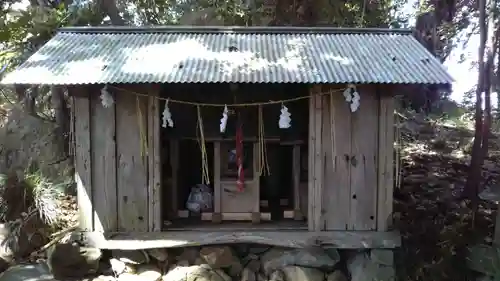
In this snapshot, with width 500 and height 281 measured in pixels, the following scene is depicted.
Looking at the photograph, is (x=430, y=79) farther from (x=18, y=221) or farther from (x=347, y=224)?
(x=18, y=221)

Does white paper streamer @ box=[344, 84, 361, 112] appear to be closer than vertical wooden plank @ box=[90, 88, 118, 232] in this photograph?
Yes

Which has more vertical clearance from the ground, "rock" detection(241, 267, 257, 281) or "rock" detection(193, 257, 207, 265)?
"rock" detection(193, 257, 207, 265)

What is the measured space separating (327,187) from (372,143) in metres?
0.89

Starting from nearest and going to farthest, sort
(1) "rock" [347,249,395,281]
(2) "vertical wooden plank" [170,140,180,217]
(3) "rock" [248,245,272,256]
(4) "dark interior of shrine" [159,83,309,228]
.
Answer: (1) "rock" [347,249,395,281], (3) "rock" [248,245,272,256], (4) "dark interior of shrine" [159,83,309,228], (2) "vertical wooden plank" [170,140,180,217]

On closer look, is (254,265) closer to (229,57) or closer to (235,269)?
(235,269)

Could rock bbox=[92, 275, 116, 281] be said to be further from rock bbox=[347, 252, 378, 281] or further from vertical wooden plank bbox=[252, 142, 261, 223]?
rock bbox=[347, 252, 378, 281]

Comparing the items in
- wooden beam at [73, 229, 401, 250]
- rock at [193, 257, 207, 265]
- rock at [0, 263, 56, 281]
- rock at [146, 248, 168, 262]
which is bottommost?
rock at [0, 263, 56, 281]

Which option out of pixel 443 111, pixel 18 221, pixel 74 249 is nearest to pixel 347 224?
pixel 74 249

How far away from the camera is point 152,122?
20.8 ft

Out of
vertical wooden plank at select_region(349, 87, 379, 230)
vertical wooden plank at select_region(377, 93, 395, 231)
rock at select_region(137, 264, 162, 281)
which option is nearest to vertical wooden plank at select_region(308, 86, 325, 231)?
vertical wooden plank at select_region(349, 87, 379, 230)

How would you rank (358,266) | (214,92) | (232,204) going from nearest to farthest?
(358,266) < (232,204) < (214,92)

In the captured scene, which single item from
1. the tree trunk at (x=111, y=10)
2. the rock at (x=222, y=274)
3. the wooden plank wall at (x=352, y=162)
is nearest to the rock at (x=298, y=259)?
the wooden plank wall at (x=352, y=162)

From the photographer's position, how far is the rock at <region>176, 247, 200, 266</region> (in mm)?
6465

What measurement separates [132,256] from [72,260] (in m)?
0.81
